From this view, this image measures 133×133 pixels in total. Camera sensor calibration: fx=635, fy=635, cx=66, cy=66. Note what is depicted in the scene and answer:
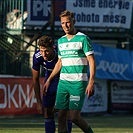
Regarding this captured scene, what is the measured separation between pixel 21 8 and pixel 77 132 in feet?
51.0

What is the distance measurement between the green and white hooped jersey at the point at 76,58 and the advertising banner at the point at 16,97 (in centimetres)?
1201

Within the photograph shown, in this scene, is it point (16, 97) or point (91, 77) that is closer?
point (91, 77)

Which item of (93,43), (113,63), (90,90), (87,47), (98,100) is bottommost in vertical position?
(98,100)

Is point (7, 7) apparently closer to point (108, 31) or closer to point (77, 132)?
point (108, 31)

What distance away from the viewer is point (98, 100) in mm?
25625

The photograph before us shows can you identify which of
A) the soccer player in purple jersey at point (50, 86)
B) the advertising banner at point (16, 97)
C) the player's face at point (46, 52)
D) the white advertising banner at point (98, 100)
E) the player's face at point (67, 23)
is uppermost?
the player's face at point (67, 23)

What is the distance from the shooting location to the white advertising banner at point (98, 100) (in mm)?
24894

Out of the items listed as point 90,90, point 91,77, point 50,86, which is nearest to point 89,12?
point 50,86

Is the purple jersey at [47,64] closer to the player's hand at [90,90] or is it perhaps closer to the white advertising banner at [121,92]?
the player's hand at [90,90]

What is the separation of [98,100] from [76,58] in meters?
16.2

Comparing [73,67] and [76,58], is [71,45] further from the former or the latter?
[73,67]

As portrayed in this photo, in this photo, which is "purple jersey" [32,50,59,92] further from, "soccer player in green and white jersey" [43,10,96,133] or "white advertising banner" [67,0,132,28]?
"white advertising banner" [67,0,132,28]

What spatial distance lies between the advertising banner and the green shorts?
11.8 meters

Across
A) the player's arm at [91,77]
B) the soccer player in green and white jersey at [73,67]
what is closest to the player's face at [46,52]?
the soccer player in green and white jersey at [73,67]
